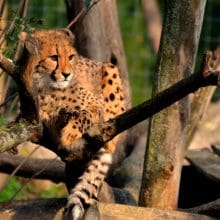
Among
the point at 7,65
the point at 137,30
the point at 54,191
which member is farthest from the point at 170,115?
the point at 137,30

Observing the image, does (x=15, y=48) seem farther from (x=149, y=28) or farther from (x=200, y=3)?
(x=149, y=28)

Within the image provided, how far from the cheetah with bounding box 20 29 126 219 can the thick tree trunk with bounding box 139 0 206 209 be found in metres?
0.20

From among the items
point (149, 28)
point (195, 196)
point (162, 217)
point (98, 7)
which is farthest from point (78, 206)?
point (149, 28)

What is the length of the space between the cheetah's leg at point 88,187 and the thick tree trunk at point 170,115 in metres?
0.21

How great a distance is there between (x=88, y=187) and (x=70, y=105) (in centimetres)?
41

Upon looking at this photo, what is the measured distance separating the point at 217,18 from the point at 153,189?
17.1ft

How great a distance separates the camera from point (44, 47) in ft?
13.3

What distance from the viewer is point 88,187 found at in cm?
394

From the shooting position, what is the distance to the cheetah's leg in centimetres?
376

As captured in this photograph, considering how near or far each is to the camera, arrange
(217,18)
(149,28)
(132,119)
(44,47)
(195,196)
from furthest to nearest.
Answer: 1. (217,18)
2. (149,28)
3. (195,196)
4. (44,47)
5. (132,119)

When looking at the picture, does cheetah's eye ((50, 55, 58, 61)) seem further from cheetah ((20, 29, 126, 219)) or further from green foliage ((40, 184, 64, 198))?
green foliage ((40, 184, 64, 198))

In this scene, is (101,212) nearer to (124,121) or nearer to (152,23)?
(124,121)

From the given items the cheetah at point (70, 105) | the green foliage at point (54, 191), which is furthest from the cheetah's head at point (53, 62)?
the green foliage at point (54, 191)

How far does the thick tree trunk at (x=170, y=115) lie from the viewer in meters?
4.15
